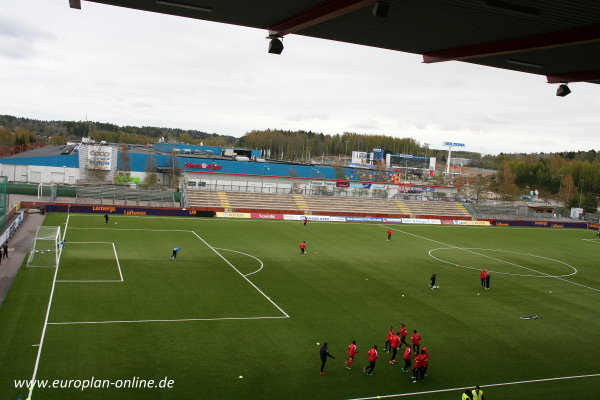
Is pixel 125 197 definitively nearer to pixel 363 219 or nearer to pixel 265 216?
pixel 265 216

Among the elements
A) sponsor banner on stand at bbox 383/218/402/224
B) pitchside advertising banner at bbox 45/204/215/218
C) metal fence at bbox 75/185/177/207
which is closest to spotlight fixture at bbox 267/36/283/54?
pitchside advertising banner at bbox 45/204/215/218

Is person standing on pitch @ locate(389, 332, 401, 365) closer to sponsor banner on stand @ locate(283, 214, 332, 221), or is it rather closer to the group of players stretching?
the group of players stretching

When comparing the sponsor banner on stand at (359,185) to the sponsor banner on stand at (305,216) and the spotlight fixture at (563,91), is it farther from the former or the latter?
the spotlight fixture at (563,91)

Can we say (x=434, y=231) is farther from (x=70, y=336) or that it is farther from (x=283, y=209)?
(x=70, y=336)

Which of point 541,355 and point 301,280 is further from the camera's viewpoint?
point 301,280

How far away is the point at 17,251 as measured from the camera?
1292 inches

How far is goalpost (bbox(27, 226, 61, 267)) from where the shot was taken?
1180 inches

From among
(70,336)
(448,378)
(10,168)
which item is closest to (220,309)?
(70,336)

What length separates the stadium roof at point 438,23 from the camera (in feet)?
38.0

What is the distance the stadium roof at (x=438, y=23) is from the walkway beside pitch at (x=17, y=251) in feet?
61.0

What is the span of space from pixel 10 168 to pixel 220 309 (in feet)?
228

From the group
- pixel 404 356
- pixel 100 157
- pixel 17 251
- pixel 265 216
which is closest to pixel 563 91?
pixel 404 356

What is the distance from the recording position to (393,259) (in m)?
39.8

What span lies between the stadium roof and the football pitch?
1168 centimetres
